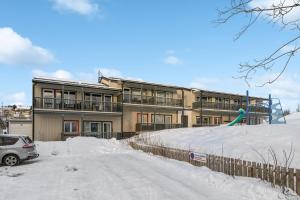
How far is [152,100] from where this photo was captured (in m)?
43.1

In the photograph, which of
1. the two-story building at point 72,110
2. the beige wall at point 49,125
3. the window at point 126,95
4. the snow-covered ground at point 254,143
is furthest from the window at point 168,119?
the snow-covered ground at point 254,143

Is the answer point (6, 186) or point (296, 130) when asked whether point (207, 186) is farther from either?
point (296, 130)

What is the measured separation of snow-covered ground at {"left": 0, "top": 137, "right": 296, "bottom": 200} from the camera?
9820 millimetres

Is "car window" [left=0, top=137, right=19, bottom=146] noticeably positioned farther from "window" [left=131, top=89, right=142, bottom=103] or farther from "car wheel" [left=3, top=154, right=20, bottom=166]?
"window" [left=131, top=89, right=142, bottom=103]

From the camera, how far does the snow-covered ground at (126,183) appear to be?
9.82 m

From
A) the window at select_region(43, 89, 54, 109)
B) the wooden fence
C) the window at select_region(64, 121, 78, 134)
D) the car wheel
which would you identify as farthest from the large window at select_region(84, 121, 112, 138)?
the wooden fence

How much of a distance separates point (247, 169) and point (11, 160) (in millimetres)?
11784

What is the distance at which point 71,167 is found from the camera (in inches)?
615

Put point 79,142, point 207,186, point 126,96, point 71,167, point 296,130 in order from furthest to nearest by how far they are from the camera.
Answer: point 126,96 < point 79,142 < point 296,130 < point 71,167 < point 207,186

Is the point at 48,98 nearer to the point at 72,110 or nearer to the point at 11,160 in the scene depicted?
the point at 72,110

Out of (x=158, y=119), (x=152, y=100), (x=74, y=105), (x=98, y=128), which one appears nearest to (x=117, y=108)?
(x=98, y=128)

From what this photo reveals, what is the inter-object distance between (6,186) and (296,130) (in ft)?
53.7

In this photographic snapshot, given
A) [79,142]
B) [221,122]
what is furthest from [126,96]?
[221,122]

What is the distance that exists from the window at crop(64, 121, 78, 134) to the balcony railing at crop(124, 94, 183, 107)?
648 cm
